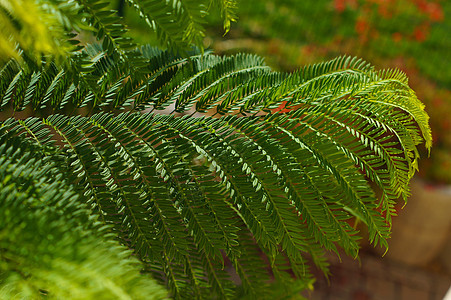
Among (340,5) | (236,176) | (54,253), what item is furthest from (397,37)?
(54,253)

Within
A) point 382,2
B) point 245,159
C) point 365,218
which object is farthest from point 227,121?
point 382,2

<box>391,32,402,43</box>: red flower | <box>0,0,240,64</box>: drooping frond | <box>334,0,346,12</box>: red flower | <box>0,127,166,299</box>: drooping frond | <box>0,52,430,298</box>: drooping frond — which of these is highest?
<box>0,0,240,64</box>: drooping frond

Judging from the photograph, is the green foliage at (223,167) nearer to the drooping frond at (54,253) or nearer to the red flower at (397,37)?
the drooping frond at (54,253)

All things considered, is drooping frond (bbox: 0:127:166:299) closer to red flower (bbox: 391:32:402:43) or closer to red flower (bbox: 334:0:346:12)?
red flower (bbox: 391:32:402:43)

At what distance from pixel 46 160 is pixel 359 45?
5.33 meters

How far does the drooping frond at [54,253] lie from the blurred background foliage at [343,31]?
4.29 meters

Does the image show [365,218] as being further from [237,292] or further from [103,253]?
[103,253]

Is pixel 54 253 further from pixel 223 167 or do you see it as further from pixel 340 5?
pixel 340 5

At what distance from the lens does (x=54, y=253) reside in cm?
47

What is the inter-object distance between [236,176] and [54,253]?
400mm

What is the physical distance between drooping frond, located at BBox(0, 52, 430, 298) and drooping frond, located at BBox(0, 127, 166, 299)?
172 millimetres

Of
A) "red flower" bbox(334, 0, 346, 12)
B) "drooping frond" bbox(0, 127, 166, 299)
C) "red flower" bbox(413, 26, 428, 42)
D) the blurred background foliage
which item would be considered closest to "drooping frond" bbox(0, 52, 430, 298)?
"drooping frond" bbox(0, 127, 166, 299)

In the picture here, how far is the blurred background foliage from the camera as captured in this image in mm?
5109

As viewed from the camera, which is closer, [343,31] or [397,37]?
[397,37]
